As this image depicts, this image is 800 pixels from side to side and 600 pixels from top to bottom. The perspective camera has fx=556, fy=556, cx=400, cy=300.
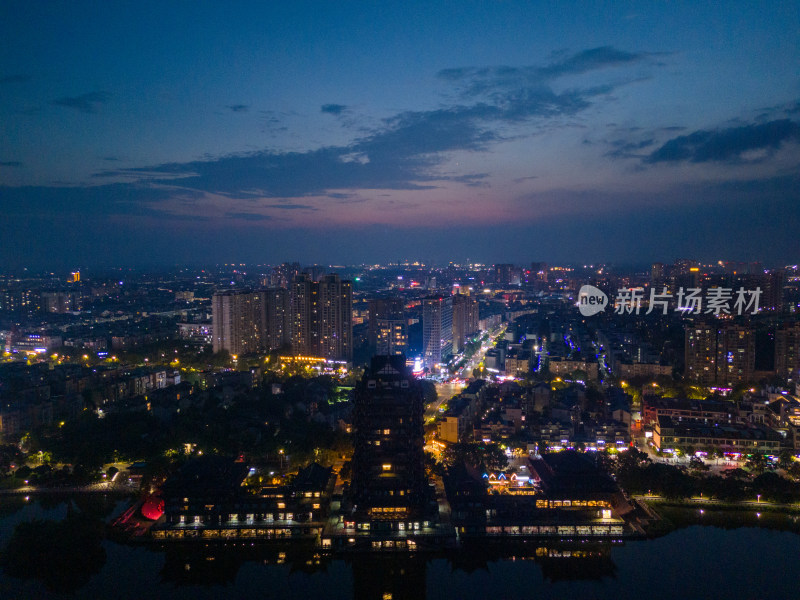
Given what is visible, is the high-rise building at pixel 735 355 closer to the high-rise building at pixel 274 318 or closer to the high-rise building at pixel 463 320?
the high-rise building at pixel 463 320

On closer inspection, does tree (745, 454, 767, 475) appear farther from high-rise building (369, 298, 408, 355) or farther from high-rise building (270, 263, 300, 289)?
high-rise building (270, 263, 300, 289)

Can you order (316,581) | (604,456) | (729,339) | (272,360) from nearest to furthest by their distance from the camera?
1. (316,581)
2. (604,456)
3. (729,339)
4. (272,360)

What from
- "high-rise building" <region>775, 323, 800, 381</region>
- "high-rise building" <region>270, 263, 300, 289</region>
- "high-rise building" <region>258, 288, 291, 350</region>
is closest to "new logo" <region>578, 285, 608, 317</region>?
"high-rise building" <region>775, 323, 800, 381</region>

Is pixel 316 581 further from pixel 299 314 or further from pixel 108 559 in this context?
pixel 299 314

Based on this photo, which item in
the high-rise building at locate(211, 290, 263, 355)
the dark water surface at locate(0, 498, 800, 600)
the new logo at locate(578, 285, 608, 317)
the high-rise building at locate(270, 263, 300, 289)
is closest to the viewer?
the dark water surface at locate(0, 498, 800, 600)

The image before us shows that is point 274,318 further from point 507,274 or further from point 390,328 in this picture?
point 507,274

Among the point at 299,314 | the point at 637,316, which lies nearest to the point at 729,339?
the point at 637,316
